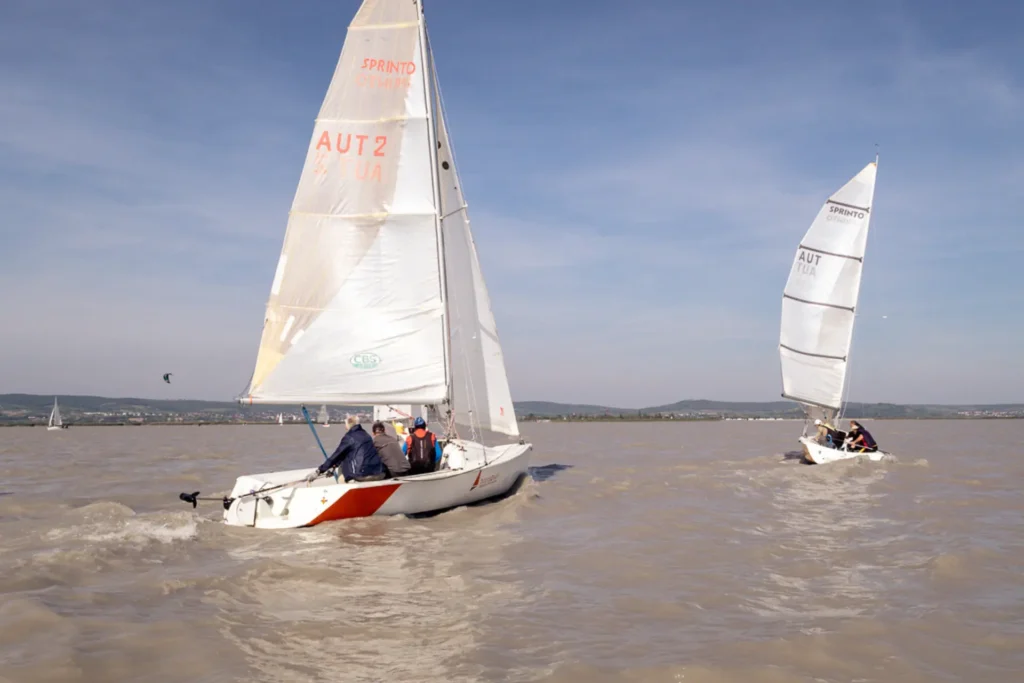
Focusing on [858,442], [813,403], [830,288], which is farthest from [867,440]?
[830,288]

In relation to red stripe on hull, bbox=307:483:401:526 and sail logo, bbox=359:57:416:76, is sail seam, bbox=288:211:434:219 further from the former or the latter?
red stripe on hull, bbox=307:483:401:526

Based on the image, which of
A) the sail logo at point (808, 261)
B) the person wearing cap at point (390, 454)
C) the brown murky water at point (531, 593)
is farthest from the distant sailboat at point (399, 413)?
the sail logo at point (808, 261)

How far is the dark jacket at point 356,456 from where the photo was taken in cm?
1337

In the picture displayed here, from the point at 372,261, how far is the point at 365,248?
0.28 metres

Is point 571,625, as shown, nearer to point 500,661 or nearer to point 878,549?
point 500,661

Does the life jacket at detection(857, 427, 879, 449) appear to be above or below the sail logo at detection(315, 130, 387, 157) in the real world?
below

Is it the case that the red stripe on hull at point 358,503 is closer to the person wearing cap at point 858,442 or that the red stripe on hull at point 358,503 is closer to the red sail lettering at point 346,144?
the red sail lettering at point 346,144

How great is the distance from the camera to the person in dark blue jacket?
13.4 m

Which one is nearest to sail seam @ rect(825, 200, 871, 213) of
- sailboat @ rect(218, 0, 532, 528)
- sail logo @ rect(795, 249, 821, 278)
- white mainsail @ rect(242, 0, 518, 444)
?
sail logo @ rect(795, 249, 821, 278)

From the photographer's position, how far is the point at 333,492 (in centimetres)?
1248

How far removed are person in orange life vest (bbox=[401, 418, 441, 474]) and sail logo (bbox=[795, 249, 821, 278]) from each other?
2028cm

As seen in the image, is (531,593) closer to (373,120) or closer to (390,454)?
(390,454)

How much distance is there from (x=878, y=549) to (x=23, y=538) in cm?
1232

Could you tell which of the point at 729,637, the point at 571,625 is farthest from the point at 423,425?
the point at 729,637
